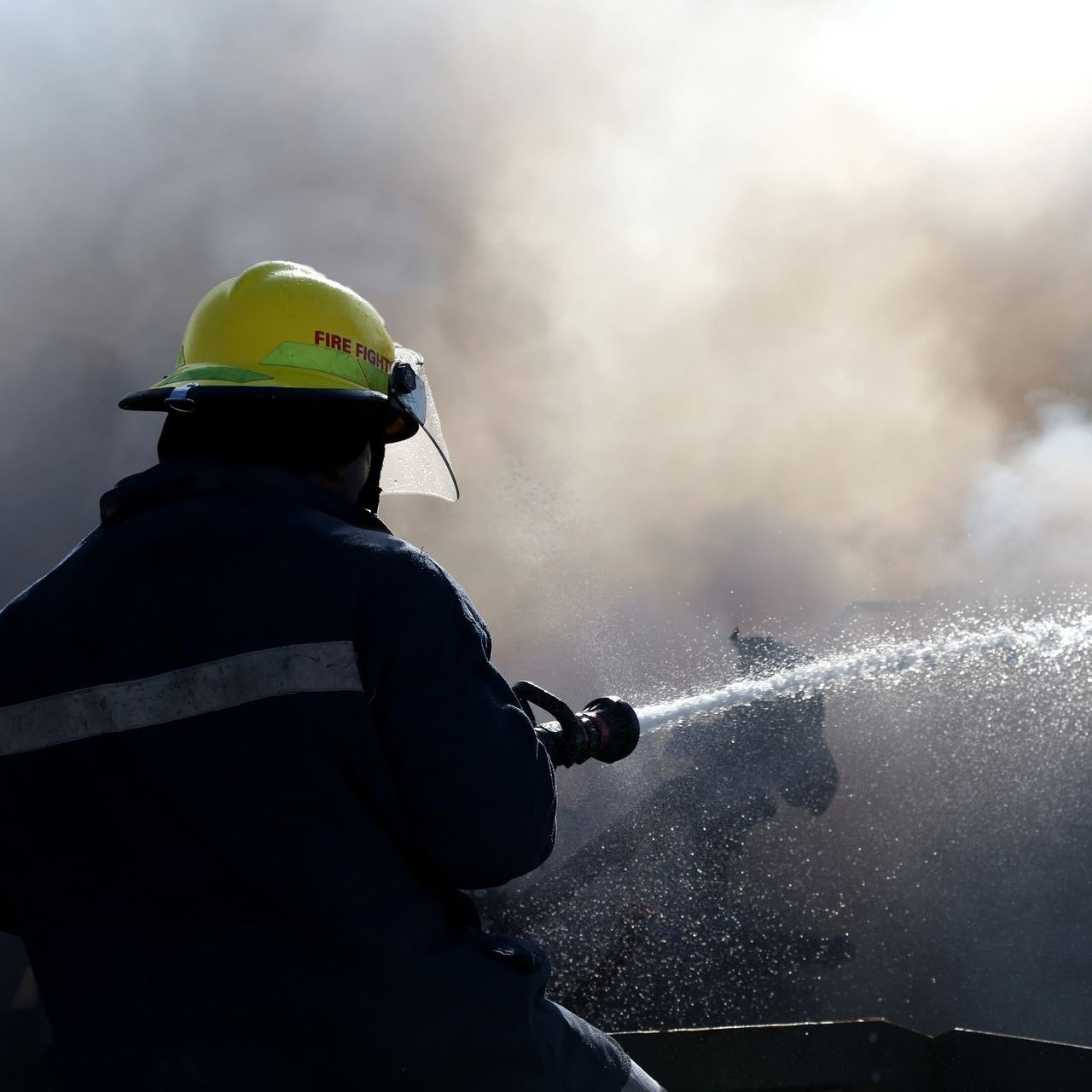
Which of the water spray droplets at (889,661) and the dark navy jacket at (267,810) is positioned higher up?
the water spray droplets at (889,661)

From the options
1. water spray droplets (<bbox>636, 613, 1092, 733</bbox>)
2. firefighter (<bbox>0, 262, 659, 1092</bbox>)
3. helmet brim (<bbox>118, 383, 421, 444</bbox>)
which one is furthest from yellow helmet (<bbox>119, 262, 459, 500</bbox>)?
water spray droplets (<bbox>636, 613, 1092, 733</bbox>)

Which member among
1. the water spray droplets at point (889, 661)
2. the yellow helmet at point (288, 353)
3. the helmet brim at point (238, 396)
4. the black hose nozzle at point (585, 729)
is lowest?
the black hose nozzle at point (585, 729)

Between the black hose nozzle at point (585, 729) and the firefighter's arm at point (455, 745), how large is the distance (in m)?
0.40

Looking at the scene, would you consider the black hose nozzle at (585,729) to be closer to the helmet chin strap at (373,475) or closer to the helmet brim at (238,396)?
the helmet chin strap at (373,475)

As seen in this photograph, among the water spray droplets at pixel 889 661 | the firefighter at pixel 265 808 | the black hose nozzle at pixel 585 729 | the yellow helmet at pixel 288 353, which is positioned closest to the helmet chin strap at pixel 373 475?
the yellow helmet at pixel 288 353

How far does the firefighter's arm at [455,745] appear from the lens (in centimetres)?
111

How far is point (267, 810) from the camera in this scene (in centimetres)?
110

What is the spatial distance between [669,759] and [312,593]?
10.3ft

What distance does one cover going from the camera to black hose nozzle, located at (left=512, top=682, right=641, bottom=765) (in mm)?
1597

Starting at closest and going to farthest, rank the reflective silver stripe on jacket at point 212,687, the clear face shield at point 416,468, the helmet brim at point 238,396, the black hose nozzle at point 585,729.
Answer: the reflective silver stripe on jacket at point 212,687, the helmet brim at point 238,396, the black hose nozzle at point 585,729, the clear face shield at point 416,468

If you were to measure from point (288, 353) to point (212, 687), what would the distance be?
0.54 m

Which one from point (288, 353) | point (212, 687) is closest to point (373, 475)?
point (288, 353)

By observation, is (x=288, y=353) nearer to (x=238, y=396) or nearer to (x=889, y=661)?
(x=238, y=396)

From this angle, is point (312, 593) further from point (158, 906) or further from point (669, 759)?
point (669, 759)
